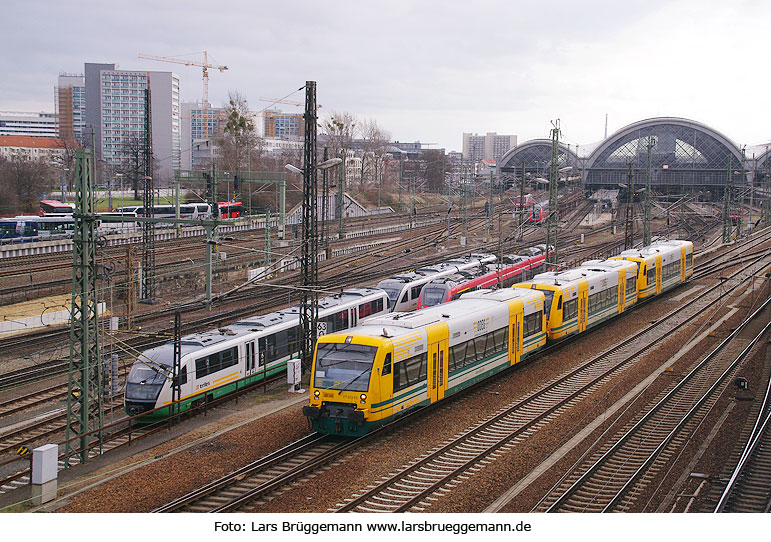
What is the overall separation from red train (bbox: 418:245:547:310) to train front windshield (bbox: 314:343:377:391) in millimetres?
13351

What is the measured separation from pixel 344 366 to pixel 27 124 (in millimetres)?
180984

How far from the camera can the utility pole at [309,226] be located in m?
22.2

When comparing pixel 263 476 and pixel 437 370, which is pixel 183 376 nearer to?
pixel 263 476

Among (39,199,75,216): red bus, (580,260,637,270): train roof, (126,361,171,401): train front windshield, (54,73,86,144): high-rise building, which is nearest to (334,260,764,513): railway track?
(580,260,637,270): train roof

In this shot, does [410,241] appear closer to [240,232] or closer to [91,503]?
[240,232]

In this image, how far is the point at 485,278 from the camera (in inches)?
1312

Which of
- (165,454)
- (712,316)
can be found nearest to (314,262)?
(165,454)

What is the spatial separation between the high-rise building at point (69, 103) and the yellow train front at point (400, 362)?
156 m

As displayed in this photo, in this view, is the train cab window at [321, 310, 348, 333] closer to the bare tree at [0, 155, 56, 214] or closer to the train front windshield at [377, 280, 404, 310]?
the train front windshield at [377, 280, 404, 310]

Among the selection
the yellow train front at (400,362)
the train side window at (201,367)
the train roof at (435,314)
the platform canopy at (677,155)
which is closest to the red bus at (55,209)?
the train side window at (201,367)

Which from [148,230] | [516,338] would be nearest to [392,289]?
[516,338]

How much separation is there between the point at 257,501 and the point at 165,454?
3.66 meters

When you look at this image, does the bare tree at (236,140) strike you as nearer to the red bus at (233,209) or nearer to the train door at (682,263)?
the red bus at (233,209)

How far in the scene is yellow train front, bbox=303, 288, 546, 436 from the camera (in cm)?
1588
